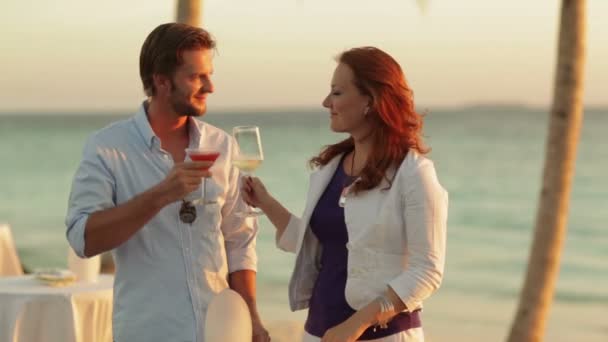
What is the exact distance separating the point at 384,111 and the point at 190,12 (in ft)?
21.0

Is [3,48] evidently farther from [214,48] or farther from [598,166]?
[214,48]

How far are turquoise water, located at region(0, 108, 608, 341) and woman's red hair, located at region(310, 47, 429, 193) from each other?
12.5 meters

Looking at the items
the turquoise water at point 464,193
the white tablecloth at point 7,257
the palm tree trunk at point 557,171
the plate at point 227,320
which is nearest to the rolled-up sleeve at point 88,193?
the plate at point 227,320

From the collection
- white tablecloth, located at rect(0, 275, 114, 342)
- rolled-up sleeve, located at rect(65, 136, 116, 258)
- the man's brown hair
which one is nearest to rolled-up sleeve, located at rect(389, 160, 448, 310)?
the man's brown hair

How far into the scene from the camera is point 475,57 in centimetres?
4666

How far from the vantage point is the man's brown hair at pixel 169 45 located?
3.90 m

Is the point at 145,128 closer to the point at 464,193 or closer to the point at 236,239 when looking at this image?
the point at 236,239

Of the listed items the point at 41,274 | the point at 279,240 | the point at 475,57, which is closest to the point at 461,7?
the point at 475,57

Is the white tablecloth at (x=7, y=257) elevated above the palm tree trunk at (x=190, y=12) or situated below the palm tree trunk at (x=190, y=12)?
below

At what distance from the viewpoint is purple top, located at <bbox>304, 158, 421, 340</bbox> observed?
13.3ft

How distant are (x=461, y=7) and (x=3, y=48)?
15823 mm

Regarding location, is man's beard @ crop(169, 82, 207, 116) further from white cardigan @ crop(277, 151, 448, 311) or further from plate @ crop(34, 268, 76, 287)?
plate @ crop(34, 268, 76, 287)

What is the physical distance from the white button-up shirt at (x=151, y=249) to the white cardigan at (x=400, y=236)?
1.41ft

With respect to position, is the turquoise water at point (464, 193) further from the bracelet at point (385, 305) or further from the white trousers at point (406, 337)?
the bracelet at point (385, 305)
